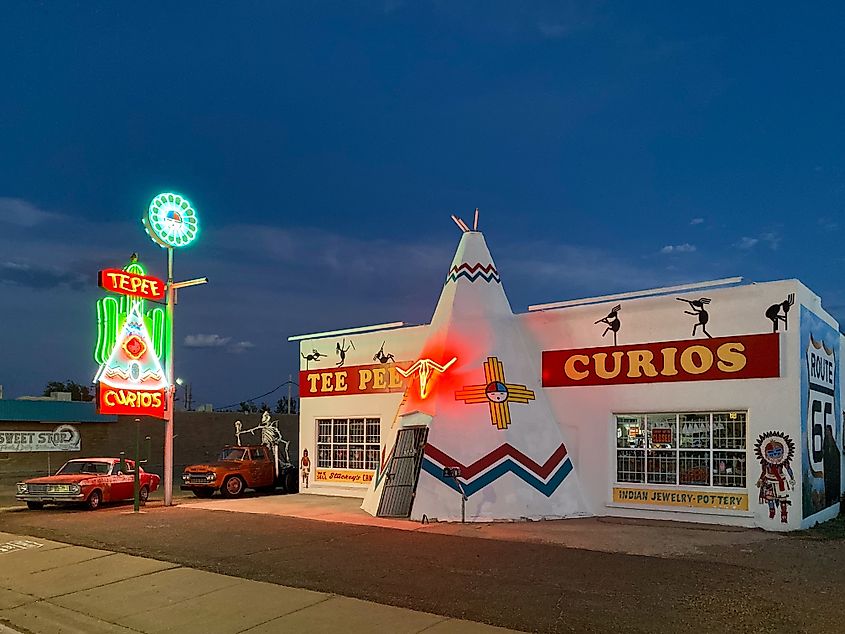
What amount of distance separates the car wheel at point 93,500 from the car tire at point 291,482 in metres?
6.33

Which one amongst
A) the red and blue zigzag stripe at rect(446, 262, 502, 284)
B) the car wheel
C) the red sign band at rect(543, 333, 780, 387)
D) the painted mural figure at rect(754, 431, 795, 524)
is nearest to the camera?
the painted mural figure at rect(754, 431, 795, 524)

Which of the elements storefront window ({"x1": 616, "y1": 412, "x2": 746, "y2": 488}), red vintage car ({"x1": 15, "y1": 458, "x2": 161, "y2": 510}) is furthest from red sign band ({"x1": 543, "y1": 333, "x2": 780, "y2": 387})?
red vintage car ({"x1": 15, "y1": 458, "x2": 161, "y2": 510})

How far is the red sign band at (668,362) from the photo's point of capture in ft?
49.2

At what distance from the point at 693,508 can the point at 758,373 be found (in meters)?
2.99

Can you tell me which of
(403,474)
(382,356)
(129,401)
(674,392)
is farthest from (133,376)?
(674,392)

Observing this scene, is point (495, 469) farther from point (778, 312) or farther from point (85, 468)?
point (85, 468)

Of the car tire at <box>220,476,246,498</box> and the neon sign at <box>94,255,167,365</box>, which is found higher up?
the neon sign at <box>94,255,167,365</box>

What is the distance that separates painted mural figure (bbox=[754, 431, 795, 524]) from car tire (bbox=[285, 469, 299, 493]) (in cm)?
1451

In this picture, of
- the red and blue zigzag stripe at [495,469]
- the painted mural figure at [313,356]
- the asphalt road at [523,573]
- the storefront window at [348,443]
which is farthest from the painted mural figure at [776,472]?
the painted mural figure at [313,356]

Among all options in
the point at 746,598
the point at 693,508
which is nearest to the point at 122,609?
the point at 746,598

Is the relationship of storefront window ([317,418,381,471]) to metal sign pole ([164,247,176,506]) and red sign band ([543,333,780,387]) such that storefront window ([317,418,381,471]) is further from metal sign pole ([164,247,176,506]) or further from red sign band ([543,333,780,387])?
red sign band ([543,333,780,387])

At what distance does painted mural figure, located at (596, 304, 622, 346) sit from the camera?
55.7 feet

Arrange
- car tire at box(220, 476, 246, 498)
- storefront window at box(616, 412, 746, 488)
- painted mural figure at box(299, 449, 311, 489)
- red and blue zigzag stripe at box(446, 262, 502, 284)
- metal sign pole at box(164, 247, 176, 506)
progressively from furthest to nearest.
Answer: painted mural figure at box(299, 449, 311, 489) < car tire at box(220, 476, 246, 498) < metal sign pole at box(164, 247, 176, 506) < red and blue zigzag stripe at box(446, 262, 502, 284) < storefront window at box(616, 412, 746, 488)

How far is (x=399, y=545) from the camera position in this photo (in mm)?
12711
